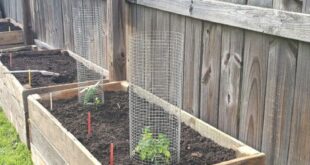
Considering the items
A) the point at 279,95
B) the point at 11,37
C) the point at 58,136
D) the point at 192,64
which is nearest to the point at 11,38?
the point at 11,37

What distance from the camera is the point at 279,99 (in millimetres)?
2820

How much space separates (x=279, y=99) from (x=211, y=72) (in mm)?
733

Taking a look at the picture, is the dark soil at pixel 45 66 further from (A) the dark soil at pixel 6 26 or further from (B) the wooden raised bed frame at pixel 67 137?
(A) the dark soil at pixel 6 26

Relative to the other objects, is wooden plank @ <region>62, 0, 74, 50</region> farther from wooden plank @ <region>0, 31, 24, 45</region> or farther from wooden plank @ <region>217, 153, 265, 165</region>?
wooden plank @ <region>217, 153, 265, 165</region>

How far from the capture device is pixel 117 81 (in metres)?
4.89

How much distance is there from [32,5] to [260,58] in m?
5.63

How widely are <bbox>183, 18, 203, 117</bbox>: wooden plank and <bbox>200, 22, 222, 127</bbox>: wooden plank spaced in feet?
0.22

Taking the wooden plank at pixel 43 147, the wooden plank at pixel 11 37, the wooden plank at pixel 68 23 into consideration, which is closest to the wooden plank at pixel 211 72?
the wooden plank at pixel 43 147

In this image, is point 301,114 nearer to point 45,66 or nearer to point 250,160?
point 250,160

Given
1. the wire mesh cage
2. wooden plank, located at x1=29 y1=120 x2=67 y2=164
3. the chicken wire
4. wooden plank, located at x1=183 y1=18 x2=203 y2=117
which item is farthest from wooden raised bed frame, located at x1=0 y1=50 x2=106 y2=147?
wooden plank, located at x1=183 y1=18 x2=203 y2=117

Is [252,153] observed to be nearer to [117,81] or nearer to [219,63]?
[219,63]

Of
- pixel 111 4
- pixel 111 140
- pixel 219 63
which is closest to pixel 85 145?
pixel 111 140

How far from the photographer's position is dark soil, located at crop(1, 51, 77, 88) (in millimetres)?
5283

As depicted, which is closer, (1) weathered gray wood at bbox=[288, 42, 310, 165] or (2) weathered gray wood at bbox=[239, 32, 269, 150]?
(1) weathered gray wood at bbox=[288, 42, 310, 165]
